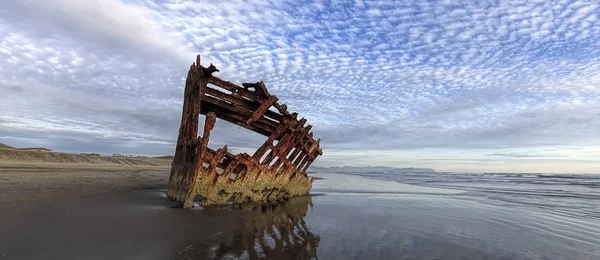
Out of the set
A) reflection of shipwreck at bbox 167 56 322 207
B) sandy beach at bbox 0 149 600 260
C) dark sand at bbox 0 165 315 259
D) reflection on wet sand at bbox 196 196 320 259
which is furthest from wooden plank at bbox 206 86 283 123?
reflection on wet sand at bbox 196 196 320 259

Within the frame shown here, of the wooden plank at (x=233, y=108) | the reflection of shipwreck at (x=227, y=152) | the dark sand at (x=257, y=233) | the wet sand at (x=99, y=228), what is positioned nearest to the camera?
the wet sand at (x=99, y=228)

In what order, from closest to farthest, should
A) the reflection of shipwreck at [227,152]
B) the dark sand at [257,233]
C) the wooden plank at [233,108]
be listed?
the dark sand at [257,233], the reflection of shipwreck at [227,152], the wooden plank at [233,108]

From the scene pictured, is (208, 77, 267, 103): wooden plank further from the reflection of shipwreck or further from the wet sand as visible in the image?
the wet sand

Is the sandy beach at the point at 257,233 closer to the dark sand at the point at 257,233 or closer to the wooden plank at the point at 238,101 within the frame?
the dark sand at the point at 257,233

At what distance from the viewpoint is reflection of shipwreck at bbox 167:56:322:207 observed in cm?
740

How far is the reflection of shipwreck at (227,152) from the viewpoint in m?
7.40

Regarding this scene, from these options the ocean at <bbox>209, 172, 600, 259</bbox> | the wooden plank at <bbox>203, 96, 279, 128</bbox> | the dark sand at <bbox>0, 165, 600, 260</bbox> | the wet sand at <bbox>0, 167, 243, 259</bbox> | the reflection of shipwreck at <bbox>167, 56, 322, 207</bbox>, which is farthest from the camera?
the wooden plank at <bbox>203, 96, 279, 128</bbox>

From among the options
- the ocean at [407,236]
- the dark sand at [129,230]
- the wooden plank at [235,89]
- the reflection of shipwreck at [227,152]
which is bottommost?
the ocean at [407,236]

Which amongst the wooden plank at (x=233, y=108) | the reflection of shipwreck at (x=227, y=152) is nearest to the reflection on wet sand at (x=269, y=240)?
the reflection of shipwreck at (x=227, y=152)

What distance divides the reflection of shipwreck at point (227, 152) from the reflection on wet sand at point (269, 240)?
130cm

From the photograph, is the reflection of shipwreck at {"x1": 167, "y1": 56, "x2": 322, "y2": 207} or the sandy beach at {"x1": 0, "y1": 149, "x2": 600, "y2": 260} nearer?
the sandy beach at {"x1": 0, "y1": 149, "x2": 600, "y2": 260}

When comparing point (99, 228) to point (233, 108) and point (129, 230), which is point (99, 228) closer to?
point (129, 230)

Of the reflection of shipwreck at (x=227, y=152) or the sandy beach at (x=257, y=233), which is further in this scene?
the reflection of shipwreck at (x=227, y=152)

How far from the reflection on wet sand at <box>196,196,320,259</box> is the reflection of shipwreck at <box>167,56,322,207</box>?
1300 millimetres
